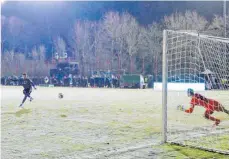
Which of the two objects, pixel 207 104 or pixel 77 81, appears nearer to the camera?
pixel 207 104

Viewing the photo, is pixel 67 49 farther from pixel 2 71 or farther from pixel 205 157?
pixel 205 157

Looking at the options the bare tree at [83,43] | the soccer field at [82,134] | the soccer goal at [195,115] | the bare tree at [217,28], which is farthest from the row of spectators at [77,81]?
the soccer field at [82,134]

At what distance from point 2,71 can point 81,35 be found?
17.1 metres

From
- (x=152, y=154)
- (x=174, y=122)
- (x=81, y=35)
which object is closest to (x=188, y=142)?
(x=152, y=154)

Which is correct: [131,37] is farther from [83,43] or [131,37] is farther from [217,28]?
[217,28]

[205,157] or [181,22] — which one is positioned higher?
[181,22]

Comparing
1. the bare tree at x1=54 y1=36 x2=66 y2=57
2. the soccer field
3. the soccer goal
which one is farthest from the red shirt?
the bare tree at x1=54 y1=36 x2=66 y2=57

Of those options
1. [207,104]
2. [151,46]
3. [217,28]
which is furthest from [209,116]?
[151,46]

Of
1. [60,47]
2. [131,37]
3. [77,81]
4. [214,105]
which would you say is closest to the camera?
[214,105]

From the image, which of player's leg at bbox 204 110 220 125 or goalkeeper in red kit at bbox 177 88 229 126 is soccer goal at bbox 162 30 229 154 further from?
goalkeeper in red kit at bbox 177 88 229 126

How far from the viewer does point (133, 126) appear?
42.4 feet

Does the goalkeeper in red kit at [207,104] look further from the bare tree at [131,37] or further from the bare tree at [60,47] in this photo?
the bare tree at [60,47]

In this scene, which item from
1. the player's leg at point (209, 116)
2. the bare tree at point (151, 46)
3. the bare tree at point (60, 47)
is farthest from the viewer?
the bare tree at point (60, 47)

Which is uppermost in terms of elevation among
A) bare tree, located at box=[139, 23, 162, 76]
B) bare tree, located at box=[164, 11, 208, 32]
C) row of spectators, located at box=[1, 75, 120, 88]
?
bare tree, located at box=[164, 11, 208, 32]
